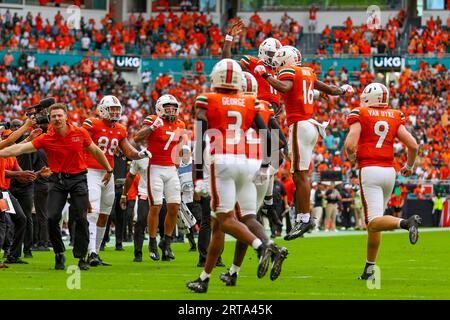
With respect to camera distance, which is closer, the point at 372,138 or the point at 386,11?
the point at 372,138

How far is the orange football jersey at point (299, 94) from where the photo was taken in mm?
14195

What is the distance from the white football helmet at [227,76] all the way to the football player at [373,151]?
7.84 feet

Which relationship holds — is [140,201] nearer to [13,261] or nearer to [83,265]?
[13,261]

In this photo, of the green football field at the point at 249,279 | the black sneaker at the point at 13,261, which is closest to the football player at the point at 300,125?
the green football field at the point at 249,279

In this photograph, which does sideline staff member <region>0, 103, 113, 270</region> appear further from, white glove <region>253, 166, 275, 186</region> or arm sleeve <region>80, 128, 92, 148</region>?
white glove <region>253, 166, 275, 186</region>

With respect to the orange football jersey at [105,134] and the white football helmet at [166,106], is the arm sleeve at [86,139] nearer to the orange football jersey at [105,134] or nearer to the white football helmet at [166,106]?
the orange football jersey at [105,134]

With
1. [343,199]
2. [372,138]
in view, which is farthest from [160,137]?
[343,199]

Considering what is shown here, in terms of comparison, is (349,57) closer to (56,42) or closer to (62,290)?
(56,42)

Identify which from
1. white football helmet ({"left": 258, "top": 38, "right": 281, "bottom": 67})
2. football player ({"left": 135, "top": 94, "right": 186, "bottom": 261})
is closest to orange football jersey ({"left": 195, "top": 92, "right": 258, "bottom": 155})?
white football helmet ({"left": 258, "top": 38, "right": 281, "bottom": 67})

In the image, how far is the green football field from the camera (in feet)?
36.8

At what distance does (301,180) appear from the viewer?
14539mm

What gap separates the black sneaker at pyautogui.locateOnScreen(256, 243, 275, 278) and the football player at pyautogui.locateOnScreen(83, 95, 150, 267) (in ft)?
15.1

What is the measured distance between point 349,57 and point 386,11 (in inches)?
212
